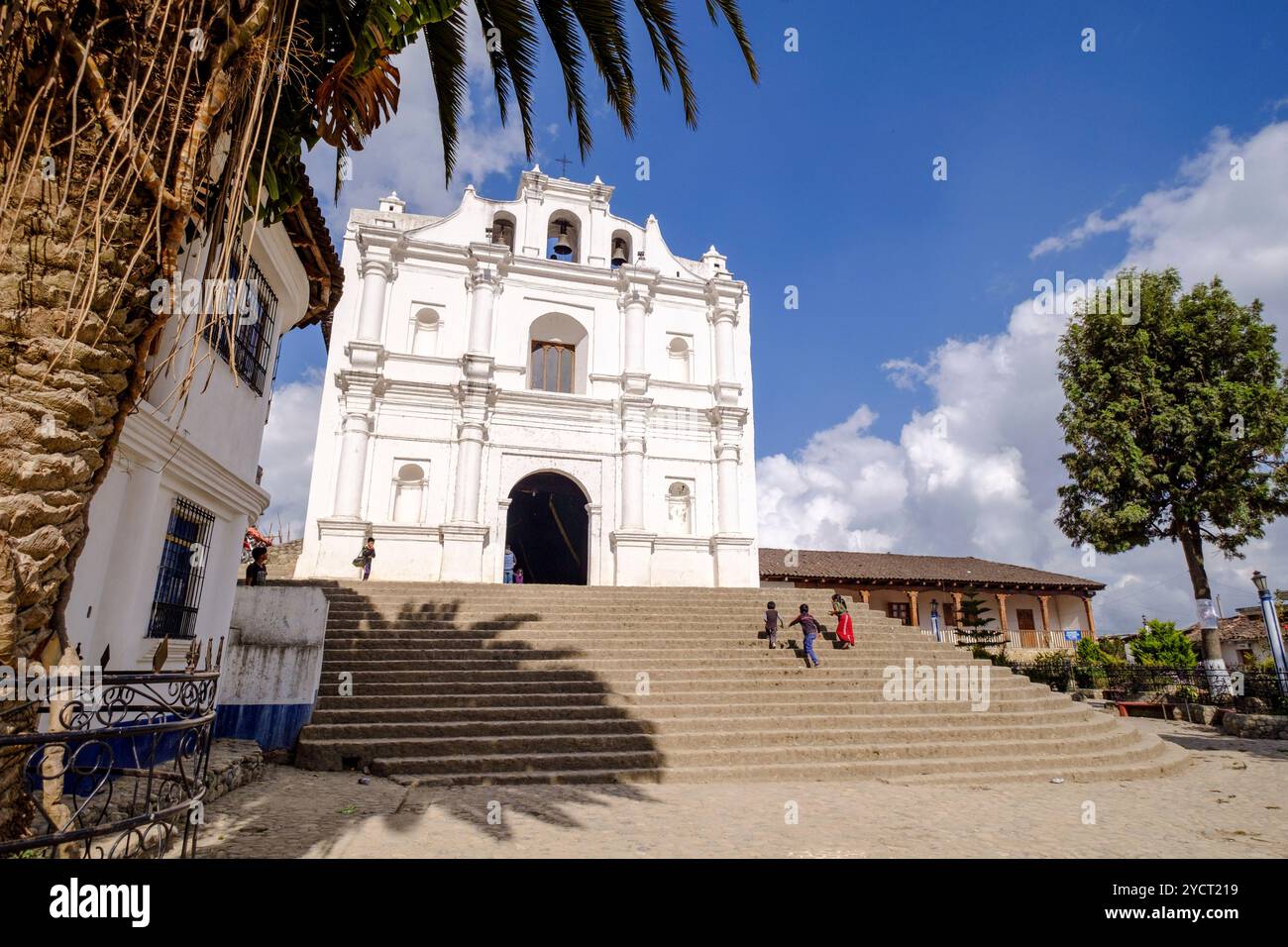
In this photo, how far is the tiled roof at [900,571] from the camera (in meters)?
24.7

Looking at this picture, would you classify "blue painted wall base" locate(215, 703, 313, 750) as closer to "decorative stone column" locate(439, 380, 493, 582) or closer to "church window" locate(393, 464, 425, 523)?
"decorative stone column" locate(439, 380, 493, 582)

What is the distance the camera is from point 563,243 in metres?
21.8

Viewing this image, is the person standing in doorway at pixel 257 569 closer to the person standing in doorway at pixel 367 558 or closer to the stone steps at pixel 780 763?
the person standing in doorway at pixel 367 558

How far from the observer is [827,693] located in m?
10.0

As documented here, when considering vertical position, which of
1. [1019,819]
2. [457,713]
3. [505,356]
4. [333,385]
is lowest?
[1019,819]

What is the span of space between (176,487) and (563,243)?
17350mm

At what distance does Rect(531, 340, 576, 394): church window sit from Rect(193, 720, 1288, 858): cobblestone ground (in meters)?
13.5

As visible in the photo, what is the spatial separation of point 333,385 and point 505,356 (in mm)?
4491

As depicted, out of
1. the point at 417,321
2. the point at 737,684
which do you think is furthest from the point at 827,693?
the point at 417,321

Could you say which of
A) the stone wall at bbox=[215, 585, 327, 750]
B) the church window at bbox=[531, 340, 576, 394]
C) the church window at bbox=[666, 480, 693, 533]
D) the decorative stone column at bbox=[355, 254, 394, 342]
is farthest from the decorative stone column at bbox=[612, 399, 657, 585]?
the stone wall at bbox=[215, 585, 327, 750]

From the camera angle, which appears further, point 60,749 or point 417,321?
point 417,321

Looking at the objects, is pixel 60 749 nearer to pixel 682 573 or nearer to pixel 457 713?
pixel 457 713

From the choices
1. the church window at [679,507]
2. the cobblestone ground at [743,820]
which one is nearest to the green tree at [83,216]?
the cobblestone ground at [743,820]

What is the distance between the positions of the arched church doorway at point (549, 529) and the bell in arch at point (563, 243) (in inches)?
310
